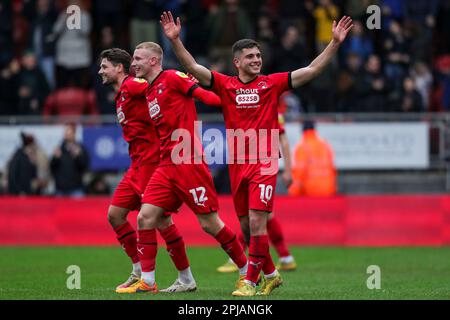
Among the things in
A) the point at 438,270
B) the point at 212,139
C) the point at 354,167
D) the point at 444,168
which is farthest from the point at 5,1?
the point at 438,270

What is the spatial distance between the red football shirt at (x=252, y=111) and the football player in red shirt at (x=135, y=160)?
39.5 inches

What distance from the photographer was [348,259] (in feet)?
55.6

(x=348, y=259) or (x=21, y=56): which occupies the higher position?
(x=21, y=56)

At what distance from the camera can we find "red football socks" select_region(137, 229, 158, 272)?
1155cm

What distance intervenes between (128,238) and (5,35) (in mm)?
13555

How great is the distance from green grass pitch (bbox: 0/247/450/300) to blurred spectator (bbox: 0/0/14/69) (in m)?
6.85

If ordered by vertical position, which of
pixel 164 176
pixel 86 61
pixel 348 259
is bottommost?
pixel 348 259

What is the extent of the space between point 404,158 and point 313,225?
2.98 meters

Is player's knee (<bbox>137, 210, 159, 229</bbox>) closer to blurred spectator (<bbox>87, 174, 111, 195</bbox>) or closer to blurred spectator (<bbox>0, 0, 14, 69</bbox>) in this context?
blurred spectator (<bbox>87, 174, 111, 195</bbox>)

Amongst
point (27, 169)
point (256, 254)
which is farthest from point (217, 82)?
point (27, 169)

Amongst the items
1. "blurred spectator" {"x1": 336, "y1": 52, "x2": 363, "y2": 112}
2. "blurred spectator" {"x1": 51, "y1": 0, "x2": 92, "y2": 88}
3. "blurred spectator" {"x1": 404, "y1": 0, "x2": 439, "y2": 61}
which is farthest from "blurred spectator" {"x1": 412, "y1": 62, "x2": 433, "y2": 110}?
"blurred spectator" {"x1": 51, "y1": 0, "x2": 92, "y2": 88}

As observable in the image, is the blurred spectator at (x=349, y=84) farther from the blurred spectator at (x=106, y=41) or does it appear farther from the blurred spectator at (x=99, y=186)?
the blurred spectator at (x=99, y=186)

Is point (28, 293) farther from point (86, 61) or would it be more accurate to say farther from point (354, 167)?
point (86, 61)

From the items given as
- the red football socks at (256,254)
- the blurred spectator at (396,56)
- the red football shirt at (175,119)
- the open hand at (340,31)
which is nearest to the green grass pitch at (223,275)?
the red football socks at (256,254)
